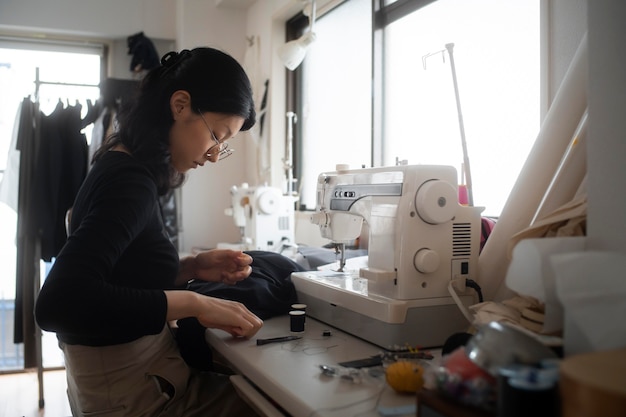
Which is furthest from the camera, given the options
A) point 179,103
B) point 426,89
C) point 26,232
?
point 26,232

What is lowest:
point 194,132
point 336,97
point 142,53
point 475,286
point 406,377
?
point 406,377

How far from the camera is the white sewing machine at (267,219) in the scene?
288 cm

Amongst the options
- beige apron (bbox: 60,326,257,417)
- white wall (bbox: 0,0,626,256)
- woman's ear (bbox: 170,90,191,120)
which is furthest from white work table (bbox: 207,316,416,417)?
white wall (bbox: 0,0,626,256)

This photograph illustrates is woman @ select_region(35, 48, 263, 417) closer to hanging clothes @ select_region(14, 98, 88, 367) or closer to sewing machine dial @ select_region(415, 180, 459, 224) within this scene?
sewing machine dial @ select_region(415, 180, 459, 224)

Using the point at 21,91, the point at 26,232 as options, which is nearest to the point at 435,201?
the point at 26,232

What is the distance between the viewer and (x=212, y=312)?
126 centimetres

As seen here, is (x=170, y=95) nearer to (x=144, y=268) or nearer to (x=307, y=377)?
(x=144, y=268)

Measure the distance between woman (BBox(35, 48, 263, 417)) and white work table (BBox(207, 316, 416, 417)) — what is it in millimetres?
96

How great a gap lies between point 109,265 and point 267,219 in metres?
1.82

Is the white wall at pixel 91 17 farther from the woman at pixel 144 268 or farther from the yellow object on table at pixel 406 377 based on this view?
the yellow object on table at pixel 406 377

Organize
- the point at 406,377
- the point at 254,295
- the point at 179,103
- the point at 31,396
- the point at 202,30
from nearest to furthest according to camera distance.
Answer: the point at 406,377 → the point at 179,103 → the point at 254,295 → the point at 31,396 → the point at 202,30

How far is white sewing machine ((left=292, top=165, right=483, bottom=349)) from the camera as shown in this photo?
4.25ft

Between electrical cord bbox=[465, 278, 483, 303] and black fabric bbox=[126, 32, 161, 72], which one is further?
black fabric bbox=[126, 32, 161, 72]

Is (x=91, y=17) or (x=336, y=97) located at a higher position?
(x=91, y=17)
